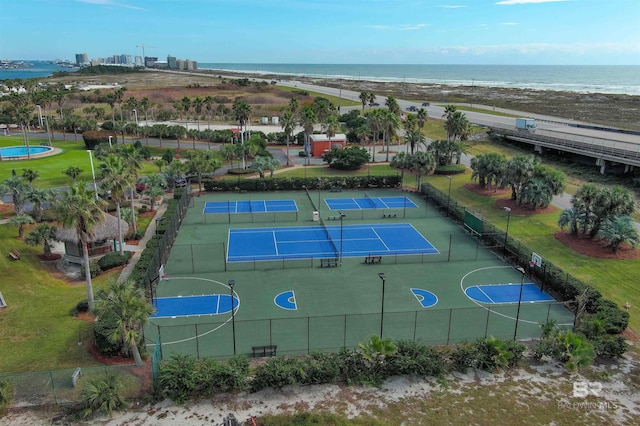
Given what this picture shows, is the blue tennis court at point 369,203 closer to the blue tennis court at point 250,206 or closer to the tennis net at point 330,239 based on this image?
the blue tennis court at point 250,206

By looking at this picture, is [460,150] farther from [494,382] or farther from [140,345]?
[140,345]


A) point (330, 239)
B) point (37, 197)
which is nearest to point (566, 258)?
point (330, 239)

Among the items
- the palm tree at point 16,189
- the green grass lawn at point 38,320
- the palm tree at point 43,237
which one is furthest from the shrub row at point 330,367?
the palm tree at point 16,189

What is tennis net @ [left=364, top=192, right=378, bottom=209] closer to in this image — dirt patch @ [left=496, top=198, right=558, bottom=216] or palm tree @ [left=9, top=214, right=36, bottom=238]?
dirt patch @ [left=496, top=198, right=558, bottom=216]

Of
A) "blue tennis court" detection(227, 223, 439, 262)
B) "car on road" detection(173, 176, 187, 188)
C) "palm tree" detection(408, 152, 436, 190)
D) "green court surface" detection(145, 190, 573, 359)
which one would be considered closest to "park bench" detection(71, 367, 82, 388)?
"green court surface" detection(145, 190, 573, 359)

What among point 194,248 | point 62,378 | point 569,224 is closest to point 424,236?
point 569,224
